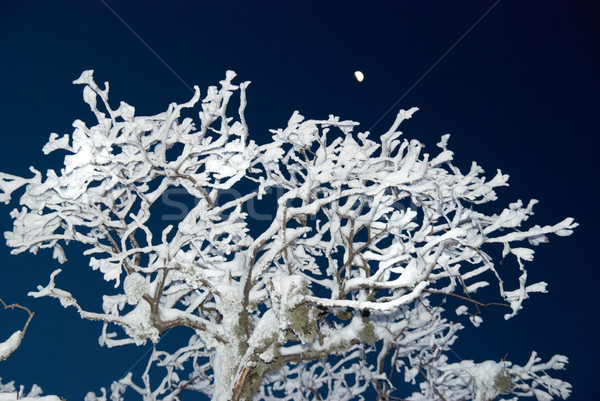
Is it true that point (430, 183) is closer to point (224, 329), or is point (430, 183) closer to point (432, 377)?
point (224, 329)

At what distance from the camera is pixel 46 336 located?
12883 millimetres

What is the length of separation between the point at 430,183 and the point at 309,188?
1356mm

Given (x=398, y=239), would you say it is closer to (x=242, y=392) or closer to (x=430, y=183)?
(x=430, y=183)

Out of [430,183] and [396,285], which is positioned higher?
[430,183]

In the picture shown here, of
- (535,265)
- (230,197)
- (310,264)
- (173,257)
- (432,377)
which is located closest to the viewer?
(173,257)

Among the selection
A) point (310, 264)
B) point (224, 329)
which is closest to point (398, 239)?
point (310, 264)

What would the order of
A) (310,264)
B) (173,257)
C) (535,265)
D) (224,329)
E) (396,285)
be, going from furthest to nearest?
(535,265) < (310,264) < (224,329) < (173,257) < (396,285)

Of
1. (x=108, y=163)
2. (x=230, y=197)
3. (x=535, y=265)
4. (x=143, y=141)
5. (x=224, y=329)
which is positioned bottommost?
(x=224, y=329)

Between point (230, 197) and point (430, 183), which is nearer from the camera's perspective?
point (430, 183)

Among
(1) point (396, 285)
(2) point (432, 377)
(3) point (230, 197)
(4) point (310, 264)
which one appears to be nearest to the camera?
(1) point (396, 285)

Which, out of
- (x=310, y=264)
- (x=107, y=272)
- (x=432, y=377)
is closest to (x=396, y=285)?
(x=310, y=264)

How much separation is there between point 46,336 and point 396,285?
13.1 metres

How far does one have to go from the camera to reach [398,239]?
490 cm

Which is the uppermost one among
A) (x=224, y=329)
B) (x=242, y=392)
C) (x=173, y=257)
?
(x=173, y=257)
